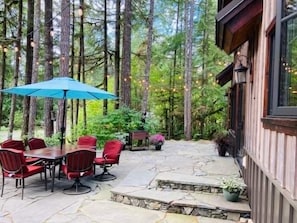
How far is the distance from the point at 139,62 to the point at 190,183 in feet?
42.8

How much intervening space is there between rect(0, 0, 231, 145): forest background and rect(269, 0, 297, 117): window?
27.2ft

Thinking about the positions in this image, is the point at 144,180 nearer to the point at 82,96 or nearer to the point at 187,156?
the point at 82,96

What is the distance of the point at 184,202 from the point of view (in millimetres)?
4766

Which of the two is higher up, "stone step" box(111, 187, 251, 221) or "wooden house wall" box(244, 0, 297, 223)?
"wooden house wall" box(244, 0, 297, 223)

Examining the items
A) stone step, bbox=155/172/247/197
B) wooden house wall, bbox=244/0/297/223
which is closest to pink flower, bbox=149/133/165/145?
stone step, bbox=155/172/247/197

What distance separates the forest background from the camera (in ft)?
37.7

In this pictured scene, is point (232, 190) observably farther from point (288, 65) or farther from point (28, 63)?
point (28, 63)

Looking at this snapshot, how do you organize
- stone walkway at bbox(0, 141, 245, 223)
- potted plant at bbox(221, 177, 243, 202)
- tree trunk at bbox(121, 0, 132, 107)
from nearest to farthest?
stone walkway at bbox(0, 141, 245, 223)
potted plant at bbox(221, 177, 243, 202)
tree trunk at bbox(121, 0, 132, 107)

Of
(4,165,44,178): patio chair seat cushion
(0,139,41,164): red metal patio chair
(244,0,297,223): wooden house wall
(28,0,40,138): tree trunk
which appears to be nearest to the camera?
(244,0,297,223): wooden house wall

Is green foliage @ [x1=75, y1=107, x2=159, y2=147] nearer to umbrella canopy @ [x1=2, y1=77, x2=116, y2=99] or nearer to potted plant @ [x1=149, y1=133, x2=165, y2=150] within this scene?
potted plant @ [x1=149, y1=133, x2=165, y2=150]

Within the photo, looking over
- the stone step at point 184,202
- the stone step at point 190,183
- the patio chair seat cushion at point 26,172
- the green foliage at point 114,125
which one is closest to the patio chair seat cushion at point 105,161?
the stone step at point 184,202

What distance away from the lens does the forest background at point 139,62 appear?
453 inches

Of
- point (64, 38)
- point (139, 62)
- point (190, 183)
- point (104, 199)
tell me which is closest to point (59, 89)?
point (104, 199)

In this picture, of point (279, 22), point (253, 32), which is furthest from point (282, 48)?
point (253, 32)
